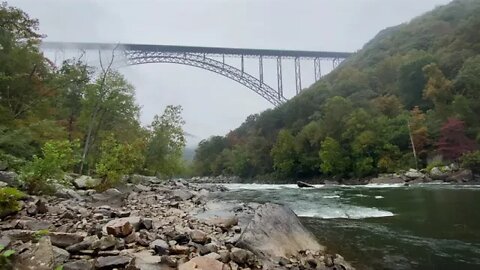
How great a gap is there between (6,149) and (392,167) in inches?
1355

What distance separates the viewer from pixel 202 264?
15.8ft

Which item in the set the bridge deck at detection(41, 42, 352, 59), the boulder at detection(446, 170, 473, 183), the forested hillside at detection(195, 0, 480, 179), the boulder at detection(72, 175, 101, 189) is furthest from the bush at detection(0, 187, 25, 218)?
the bridge deck at detection(41, 42, 352, 59)

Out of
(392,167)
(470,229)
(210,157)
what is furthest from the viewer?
(210,157)

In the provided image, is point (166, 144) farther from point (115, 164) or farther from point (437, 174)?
point (437, 174)

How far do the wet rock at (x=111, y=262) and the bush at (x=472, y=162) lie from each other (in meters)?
30.5

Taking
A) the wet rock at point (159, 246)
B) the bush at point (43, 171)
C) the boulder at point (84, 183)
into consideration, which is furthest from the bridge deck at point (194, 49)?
the wet rock at point (159, 246)

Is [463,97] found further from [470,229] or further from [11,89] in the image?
[11,89]

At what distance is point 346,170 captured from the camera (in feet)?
144

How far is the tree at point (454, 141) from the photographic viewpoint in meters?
32.9

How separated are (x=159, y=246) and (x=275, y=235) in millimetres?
2508

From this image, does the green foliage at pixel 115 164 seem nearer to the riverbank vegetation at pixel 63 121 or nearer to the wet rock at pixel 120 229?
the riverbank vegetation at pixel 63 121

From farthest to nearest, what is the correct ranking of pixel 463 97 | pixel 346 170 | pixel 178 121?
pixel 346 170 → pixel 463 97 → pixel 178 121

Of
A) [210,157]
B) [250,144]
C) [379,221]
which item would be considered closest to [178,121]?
[379,221]

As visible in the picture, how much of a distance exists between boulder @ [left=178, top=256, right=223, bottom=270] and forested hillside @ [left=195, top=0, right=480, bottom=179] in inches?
1324
